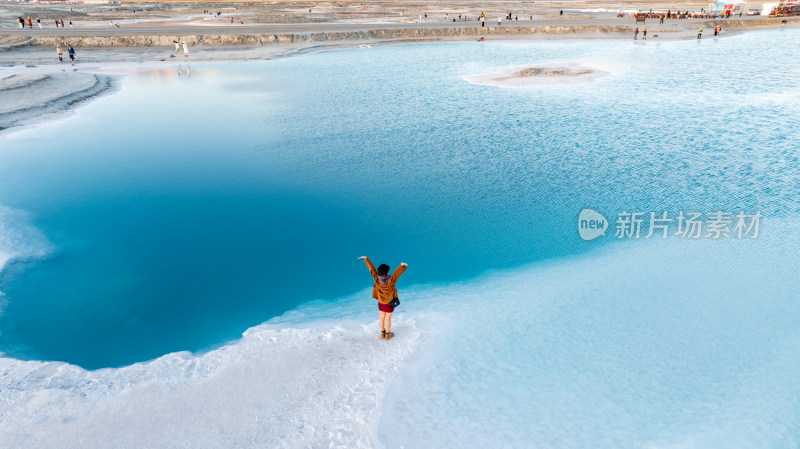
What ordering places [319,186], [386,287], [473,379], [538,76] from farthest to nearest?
[538,76], [319,186], [386,287], [473,379]

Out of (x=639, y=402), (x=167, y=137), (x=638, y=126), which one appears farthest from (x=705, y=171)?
(x=167, y=137)

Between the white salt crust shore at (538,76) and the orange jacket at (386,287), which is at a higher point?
the white salt crust shore at (538,76)

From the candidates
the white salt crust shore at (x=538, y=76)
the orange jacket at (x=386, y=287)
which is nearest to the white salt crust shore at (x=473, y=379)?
the orange jacket at (x=386, y=287)

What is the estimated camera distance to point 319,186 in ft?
53.2

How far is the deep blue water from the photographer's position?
10.8m

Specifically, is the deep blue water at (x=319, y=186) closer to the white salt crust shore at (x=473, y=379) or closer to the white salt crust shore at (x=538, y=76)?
the white salt crust shore at (x=473, y=379)

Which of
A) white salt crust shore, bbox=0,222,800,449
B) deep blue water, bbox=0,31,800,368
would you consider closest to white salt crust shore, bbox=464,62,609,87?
deep blue water, bbox=0,31,800,368

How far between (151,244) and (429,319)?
26.8 feet

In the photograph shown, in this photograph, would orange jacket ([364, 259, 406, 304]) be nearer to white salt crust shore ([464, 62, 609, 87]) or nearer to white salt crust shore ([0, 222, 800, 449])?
white salt crust shore ([0, 222, 800, 449])

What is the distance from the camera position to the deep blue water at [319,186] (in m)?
10.8

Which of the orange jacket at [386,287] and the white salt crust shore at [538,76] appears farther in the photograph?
the white salt crust shore at [538,76]

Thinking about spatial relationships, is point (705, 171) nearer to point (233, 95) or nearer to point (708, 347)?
point (708, 347)

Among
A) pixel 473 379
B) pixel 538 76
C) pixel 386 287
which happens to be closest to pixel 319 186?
pixel 386 287

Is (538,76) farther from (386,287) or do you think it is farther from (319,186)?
(386,287)
